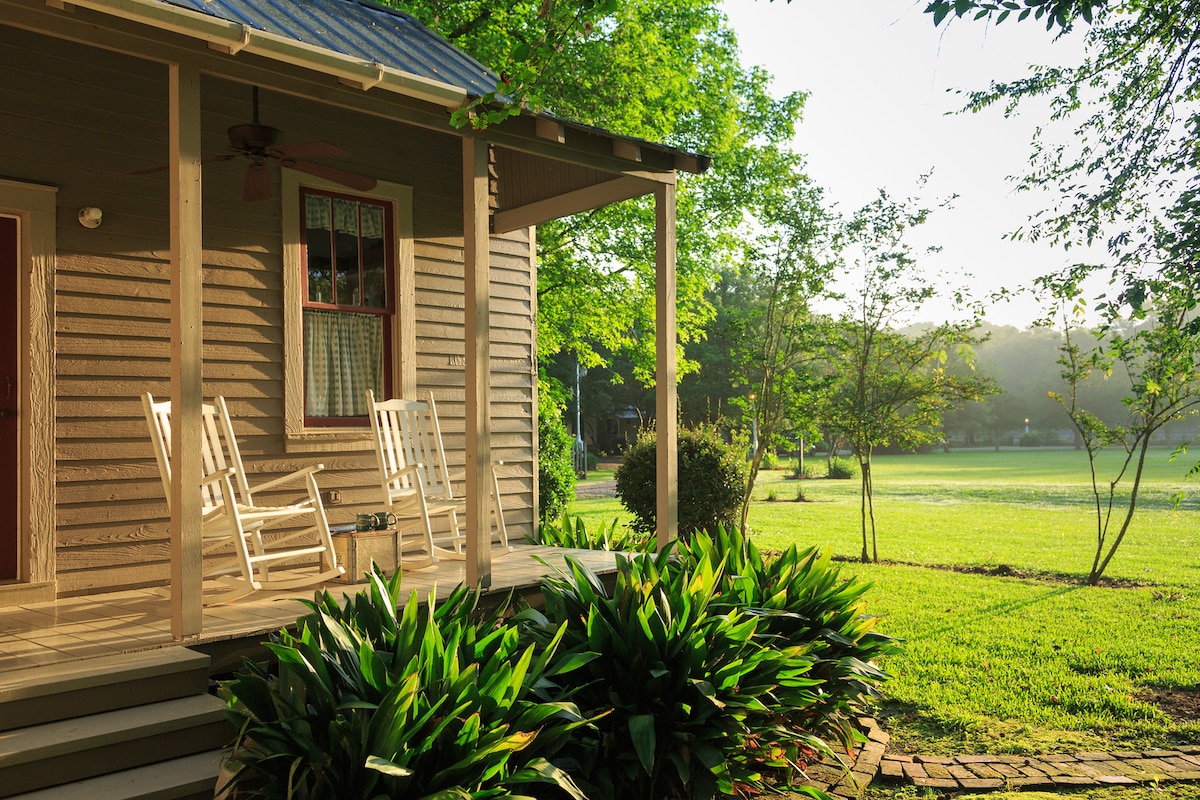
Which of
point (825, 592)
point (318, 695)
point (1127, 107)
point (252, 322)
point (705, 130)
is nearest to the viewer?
point (318, 695)

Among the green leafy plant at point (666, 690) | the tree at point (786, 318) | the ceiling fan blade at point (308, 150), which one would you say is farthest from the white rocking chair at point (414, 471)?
the tree at point (786, 318)

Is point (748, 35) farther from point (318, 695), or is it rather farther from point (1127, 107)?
point (318, 695)

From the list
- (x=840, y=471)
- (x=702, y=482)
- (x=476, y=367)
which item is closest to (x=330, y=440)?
(x=476, y=367)

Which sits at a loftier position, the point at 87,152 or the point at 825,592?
the point at 87,152

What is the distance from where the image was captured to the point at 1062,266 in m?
6.76

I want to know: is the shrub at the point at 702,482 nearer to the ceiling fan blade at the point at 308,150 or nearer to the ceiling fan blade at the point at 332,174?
the ceiling fan blade at the point at 332,174

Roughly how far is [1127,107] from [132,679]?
7061 millimetres

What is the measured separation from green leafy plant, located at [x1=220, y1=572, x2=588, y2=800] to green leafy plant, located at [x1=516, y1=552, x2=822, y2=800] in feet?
1.07

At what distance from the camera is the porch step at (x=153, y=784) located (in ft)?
9.63

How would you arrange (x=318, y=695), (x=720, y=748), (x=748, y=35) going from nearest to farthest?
(x=318, y=695)
(x=720, y=748)
(x=748, y=35)

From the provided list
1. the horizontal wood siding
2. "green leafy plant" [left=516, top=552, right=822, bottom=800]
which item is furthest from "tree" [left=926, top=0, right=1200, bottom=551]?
the horizontal wood siding

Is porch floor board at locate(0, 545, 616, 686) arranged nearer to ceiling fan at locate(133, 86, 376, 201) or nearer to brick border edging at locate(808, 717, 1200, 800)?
brick border edging at locate(808, 717, 1200, 800)

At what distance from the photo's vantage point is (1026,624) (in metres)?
7.00

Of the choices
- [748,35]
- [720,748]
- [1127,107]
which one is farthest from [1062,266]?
[748,35]
